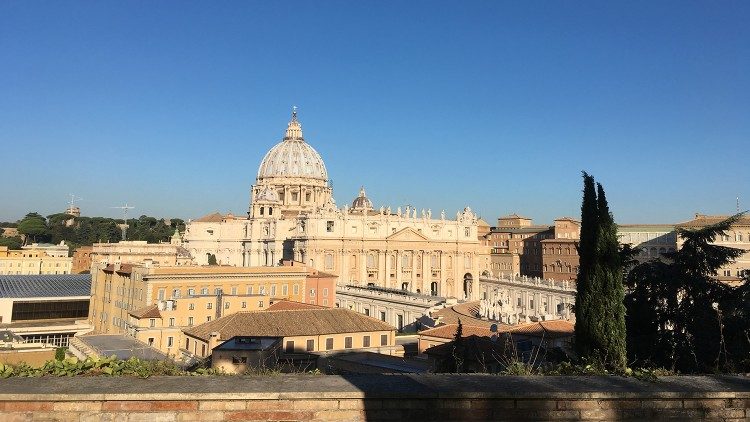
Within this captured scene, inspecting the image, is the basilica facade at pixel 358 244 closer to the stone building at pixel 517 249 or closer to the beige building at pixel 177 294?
the stone building at pixel 517 249

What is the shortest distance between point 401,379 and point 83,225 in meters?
125

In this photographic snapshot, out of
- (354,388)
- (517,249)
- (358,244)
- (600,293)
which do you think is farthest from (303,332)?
(517,249)

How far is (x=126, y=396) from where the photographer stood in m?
5.13

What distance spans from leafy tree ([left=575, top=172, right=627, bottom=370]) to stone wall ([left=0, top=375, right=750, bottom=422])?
6076 millimetres

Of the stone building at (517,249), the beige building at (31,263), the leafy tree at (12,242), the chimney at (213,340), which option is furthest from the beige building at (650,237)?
the leafy tree at (12,242)

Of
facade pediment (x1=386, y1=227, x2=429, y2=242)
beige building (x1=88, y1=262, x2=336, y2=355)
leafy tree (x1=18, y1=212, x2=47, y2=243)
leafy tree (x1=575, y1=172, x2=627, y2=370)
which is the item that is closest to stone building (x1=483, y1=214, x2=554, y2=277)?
facade pediment (x1=386, y1=227, x2=429, y2=242)

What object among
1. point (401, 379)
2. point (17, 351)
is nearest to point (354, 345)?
point (17, 351)

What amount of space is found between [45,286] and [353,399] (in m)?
42.3

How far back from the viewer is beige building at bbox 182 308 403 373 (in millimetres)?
22562

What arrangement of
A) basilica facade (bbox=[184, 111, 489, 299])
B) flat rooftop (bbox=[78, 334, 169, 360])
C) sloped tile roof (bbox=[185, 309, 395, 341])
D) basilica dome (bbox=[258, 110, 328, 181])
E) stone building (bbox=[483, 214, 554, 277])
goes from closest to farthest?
flat rooftop (bbox=[78, 334, 169, 360]) → sloped tile roof (bbox=[185, 309, 395, 341]) → basilica facade (bbox=[184, 111, 489, 299]) → stone building (bbox=[483, 214, 554, 277]) → basilica dome (bbox=[258, 110, 328, 181])

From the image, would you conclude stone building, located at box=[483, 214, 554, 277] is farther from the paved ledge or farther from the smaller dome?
the paved ledge

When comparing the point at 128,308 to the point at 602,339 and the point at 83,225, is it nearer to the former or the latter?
the point at 602,339

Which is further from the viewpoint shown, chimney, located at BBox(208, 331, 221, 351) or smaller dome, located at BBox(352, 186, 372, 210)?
smaller dome, located at BBox(352, 186, 372, 210)

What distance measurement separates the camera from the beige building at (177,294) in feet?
93.2
